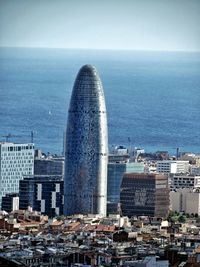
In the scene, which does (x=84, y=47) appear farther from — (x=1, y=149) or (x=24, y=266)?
(x=24, y=266)

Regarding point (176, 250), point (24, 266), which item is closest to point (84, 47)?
point (176, 250)

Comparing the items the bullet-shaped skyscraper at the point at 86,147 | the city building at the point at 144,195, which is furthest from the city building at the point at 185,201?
the bullet-shaped skyscraper at the point at 86,147

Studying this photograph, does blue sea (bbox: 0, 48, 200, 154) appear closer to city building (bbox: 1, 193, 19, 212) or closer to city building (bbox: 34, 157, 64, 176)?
city building (bbox: 34, 157, 64, 176)

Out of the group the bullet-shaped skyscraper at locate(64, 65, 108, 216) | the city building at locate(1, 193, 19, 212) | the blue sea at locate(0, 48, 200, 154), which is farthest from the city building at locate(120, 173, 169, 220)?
the blue sea at locate(0, 48, 200, 154)

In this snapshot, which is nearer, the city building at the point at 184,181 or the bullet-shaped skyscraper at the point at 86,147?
the bullet-shaped skyscraper at the point at 86,147

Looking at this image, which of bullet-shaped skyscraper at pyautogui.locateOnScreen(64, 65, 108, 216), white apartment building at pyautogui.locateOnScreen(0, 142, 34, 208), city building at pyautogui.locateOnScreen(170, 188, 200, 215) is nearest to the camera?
city building at pyautogui.locateOnScreen(170, 188, 200, 215)

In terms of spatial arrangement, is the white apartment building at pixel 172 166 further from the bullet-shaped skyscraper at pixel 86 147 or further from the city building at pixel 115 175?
the bullet-shaped skyscraper at pixel 86 147

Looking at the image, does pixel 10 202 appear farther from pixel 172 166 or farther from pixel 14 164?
pixel 172 166
